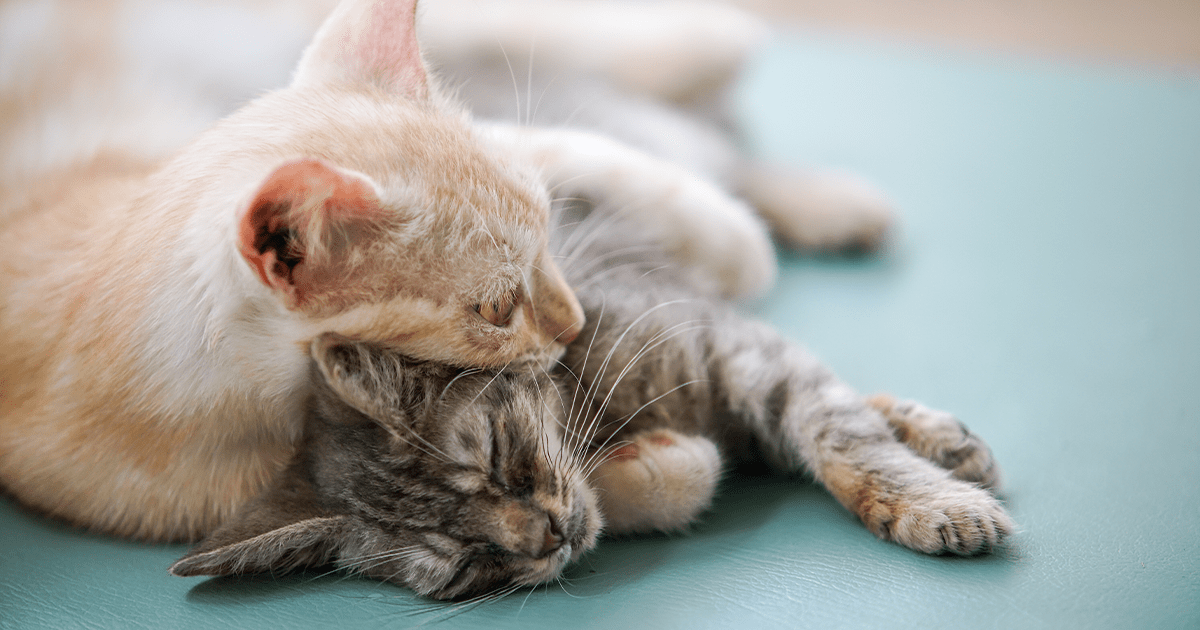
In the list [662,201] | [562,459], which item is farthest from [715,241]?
[562,459]

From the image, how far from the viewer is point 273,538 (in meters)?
0.89

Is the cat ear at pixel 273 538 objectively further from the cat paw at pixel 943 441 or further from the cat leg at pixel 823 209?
the cat leg at pixel 823 209

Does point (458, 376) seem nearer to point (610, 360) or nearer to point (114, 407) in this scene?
point (610, 360)

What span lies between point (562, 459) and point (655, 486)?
0.13 m

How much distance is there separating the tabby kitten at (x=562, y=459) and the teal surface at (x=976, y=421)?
0.05m

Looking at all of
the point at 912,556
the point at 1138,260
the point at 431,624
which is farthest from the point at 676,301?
the point at 1138,260

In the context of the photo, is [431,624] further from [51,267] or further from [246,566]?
[51,267]

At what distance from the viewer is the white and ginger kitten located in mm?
827

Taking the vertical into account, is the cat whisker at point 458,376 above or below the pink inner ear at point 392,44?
below

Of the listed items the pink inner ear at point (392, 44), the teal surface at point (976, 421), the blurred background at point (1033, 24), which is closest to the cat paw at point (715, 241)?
the teal surface at point (976, 421)

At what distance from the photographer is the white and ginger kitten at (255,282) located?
0.83 m

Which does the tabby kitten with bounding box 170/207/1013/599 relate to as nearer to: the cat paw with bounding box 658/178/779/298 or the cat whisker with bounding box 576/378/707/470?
the cat whisker with bounding box 576/378/707/470

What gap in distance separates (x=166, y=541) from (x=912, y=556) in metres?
0.97

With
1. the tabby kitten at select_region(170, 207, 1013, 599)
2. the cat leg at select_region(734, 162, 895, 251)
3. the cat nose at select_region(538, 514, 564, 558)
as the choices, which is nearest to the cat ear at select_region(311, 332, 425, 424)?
the tabby kitten at select_region(170, 207, 1013, 599)
